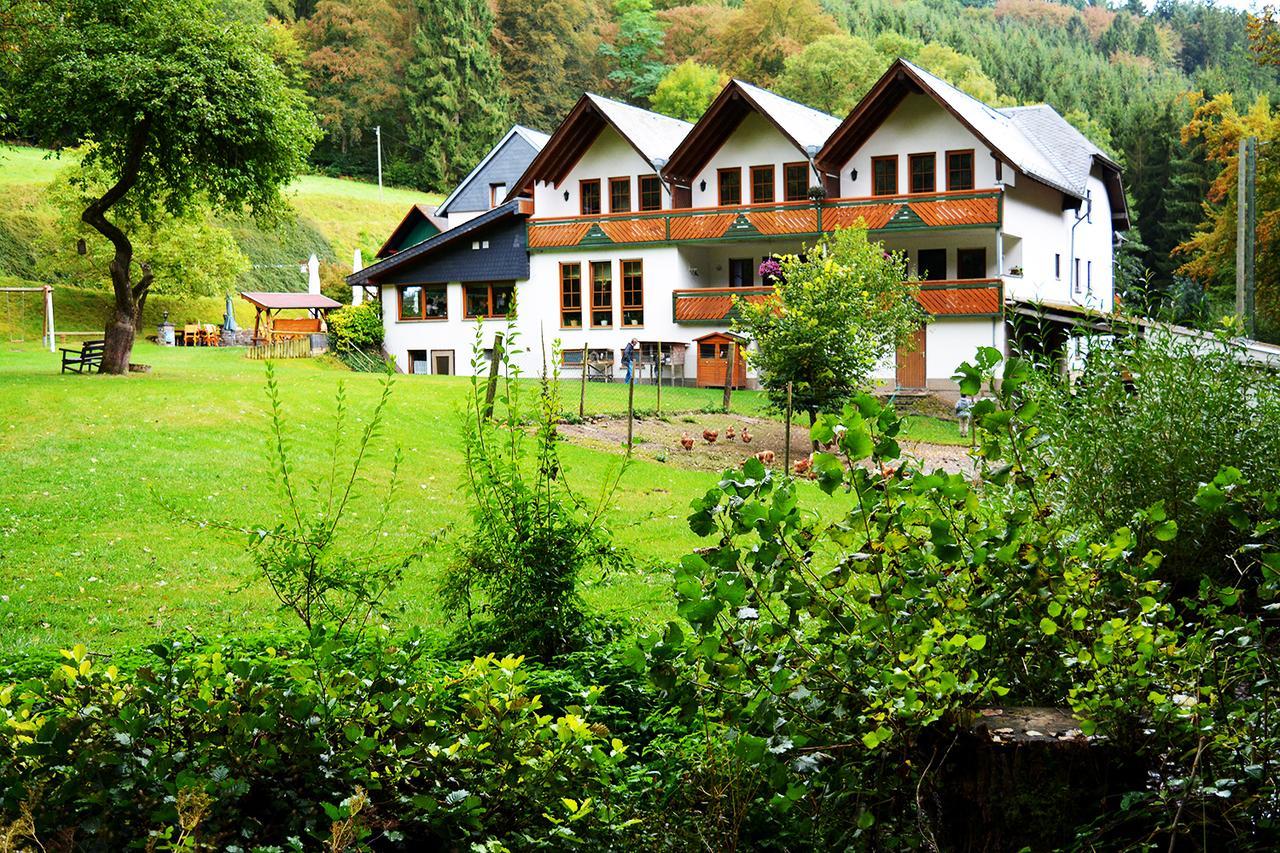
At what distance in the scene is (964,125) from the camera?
109 feet

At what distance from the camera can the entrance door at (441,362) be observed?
40.5 m

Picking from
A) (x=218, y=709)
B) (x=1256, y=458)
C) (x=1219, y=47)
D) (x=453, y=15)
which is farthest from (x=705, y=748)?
(x=1219, y=47)

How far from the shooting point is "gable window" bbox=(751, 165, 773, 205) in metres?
36.6

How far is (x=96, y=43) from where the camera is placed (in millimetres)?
21812

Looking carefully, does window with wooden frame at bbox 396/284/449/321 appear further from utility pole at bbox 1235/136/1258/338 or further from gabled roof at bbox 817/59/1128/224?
utility pole at bbox 1235/136/1258/338

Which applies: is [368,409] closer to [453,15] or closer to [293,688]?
[293,688]

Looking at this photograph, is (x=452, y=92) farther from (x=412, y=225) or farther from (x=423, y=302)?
(x=423, y=302)

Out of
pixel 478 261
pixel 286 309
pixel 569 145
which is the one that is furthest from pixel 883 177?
pixel 286 309

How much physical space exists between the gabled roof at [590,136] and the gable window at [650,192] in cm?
71

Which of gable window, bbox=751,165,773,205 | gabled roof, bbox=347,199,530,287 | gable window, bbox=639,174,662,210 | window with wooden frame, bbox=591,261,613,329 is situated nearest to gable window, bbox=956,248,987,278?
gable window, bbox=751,165,773,205

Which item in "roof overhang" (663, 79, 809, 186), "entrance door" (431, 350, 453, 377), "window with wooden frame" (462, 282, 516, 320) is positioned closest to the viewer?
"roof overhang" (663, 79, 809, 186)

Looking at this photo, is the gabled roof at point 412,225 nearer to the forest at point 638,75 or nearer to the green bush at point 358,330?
the green bush at point 358,330

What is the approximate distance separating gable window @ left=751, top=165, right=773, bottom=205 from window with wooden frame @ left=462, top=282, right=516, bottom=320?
8.49 m

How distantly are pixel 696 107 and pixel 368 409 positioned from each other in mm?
50692
